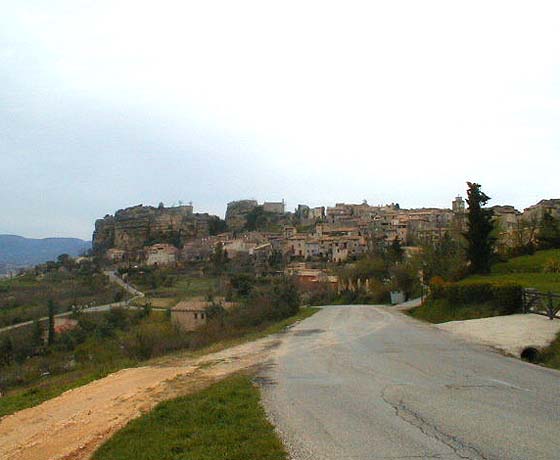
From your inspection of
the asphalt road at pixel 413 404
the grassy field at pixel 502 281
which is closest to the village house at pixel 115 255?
the grassy field at pixel 502 281

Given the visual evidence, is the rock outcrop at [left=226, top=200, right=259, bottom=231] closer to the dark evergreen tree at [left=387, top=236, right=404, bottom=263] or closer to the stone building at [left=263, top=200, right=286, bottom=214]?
the stone building at [left=263, top=200, right=286, bottom=214]

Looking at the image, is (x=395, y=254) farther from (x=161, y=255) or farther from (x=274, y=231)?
(x=274, y=231)

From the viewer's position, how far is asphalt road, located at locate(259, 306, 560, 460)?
628 centimetres

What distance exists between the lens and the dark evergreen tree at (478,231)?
34562 millimetres

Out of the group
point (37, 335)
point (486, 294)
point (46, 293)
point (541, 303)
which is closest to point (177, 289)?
point (46, 293)

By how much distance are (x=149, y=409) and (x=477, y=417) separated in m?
5.19

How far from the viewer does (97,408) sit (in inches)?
403

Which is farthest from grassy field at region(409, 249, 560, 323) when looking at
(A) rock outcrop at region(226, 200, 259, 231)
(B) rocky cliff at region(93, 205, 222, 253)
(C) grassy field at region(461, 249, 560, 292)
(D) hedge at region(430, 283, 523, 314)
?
(A) rock outcrop at region(226, 200, 259, 231)

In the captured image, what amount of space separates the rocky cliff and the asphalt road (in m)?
117

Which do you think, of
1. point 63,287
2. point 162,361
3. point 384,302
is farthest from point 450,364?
point 63,287

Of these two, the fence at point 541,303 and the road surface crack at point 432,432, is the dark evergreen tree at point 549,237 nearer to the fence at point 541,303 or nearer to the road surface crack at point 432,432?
the fence at point 541,303

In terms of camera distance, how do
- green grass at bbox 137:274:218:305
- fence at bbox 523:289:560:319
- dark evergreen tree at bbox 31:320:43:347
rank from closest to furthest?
fence at bbox 523:289:560:319
dark evergreen tree at bbox 31:320:43:347
green grass at bbox 137:274:218:305

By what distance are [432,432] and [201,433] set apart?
294 centimetres

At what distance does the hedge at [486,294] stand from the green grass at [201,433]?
15.1m
